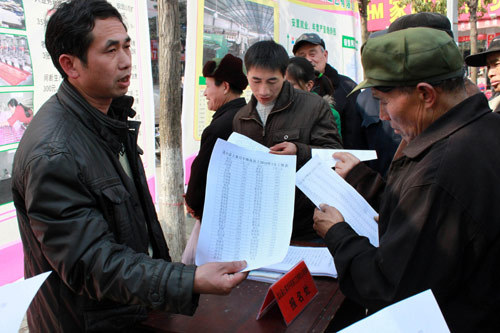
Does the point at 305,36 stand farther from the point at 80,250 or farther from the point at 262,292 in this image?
the point at 80,250

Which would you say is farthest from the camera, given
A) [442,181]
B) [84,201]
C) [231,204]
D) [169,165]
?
[169,165]

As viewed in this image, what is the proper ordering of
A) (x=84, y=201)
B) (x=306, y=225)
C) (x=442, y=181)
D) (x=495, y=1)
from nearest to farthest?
(x=442, y=181), (x=84, y=201), (x=306, y=225), (x=495, y=1)

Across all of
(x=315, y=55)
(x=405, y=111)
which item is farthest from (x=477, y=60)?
(x=405, y=111)

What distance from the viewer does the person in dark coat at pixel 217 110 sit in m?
2.62

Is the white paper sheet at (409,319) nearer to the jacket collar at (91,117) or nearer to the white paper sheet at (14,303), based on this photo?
the white paper sheet at (14,303)

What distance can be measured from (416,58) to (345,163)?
0.75 m

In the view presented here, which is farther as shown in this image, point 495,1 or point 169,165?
point 495,1

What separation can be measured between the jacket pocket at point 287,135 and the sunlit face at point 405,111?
3.60 feet

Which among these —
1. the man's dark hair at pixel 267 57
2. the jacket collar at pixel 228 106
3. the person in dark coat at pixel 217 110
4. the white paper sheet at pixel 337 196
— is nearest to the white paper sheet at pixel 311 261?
the white paper sheet at pixel 337 196

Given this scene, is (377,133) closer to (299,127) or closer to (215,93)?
(299,127)

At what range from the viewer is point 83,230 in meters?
1.11

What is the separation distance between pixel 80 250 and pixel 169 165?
7.12 feet

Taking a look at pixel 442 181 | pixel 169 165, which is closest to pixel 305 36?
pixel 169 165

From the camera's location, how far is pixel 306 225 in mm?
2297
